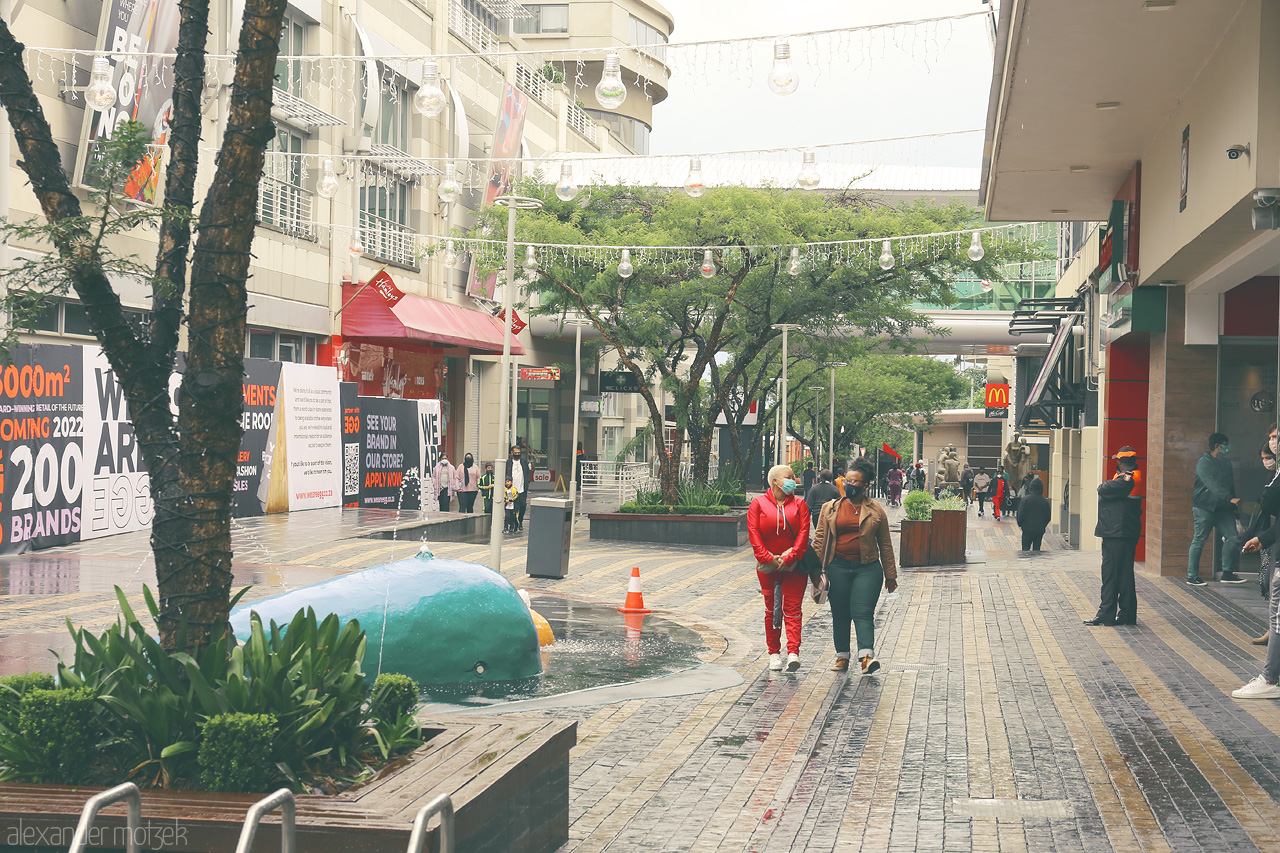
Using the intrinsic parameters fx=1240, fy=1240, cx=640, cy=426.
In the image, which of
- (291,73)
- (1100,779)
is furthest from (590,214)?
(1100,779)

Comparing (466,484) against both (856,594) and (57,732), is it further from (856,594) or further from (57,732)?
(57,732)

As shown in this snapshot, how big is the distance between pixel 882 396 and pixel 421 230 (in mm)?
34241

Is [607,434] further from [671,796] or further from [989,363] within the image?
[671,796]

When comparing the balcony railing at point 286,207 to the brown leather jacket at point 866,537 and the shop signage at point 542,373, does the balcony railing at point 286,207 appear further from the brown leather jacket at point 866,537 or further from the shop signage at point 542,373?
the brown leather jacket at point 866,537

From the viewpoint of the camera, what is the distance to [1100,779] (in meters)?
6.88

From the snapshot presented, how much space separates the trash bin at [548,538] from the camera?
57.6ft

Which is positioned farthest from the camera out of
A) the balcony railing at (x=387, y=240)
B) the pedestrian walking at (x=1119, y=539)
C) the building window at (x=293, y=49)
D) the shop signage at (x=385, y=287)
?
the balcony railing at (x=387, y=240)

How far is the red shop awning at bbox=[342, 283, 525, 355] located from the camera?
104ft

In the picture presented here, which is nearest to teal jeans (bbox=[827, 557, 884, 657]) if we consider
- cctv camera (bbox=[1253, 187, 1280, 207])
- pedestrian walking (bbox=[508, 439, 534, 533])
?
cctv camera (bbox=[1253, 187, 1280, 207])

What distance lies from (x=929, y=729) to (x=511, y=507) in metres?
19.6

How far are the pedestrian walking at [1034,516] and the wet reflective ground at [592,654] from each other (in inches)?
467

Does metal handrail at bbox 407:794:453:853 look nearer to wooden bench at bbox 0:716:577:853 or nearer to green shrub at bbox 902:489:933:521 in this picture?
wooden bench at bbox 0:716:577:853

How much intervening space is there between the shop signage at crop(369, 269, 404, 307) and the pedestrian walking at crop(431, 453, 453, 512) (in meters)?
4.71

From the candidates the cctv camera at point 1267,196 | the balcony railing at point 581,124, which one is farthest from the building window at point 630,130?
the cctv camera at point 1267,196
